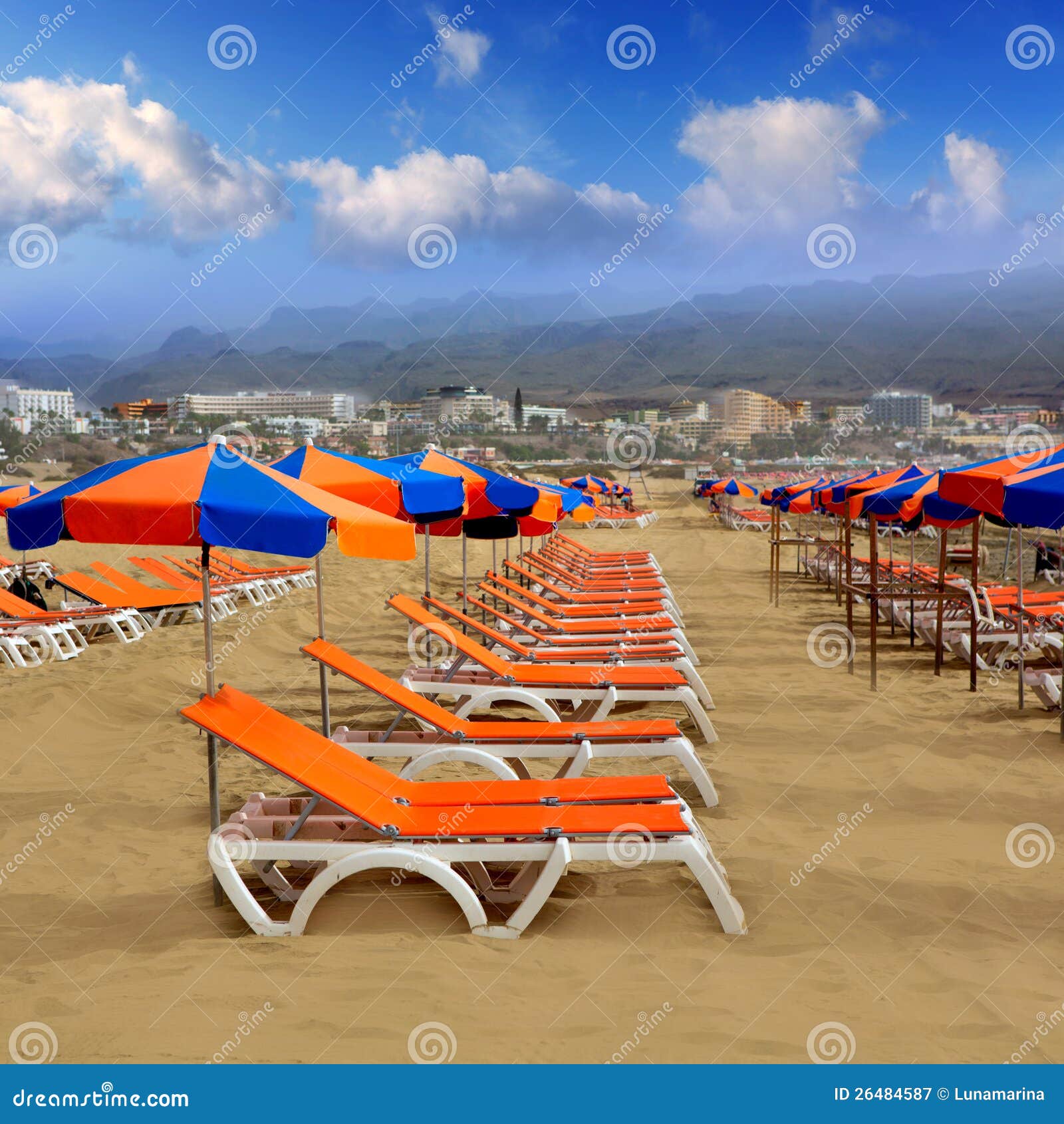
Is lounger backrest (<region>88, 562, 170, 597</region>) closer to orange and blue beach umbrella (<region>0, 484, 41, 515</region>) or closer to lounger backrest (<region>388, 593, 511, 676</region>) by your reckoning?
orange and blue beach umbrella (<region>0, 484, 41, 515</region>)

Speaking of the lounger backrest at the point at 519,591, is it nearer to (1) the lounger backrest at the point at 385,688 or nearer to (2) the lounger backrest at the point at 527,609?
(2) the lounger backrest at the point at 527,609

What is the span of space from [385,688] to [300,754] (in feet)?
3.79

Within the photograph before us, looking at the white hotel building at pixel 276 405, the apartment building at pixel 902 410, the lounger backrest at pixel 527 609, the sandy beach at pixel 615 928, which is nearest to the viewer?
the sandy beach at pixel 615 928

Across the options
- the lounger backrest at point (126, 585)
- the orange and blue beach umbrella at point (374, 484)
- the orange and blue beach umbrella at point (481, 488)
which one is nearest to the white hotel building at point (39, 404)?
the lounger backrest at point (126, 585)

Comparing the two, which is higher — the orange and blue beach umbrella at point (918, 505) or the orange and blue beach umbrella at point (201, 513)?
the orange and blue beach umbrella at point (201, 513)

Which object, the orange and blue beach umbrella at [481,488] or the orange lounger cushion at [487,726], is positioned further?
the orange and blue beach umbrella at [481,488]

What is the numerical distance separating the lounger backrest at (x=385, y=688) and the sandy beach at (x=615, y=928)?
84 centimetres

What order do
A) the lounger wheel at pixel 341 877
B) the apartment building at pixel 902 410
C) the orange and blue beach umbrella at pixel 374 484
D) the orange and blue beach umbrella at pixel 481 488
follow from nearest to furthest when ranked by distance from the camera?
1. the lounger wheel at pixel 341 877
2. the orange and blue beach umbrella at pixel 374 484
3. the orange and blue beach umbrella at pixel 481 488
4. the apartment building at pixel 902 410

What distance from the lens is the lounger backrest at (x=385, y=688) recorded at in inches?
195

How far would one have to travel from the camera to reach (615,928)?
353 centimetres

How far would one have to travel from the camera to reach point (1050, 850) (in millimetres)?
4230

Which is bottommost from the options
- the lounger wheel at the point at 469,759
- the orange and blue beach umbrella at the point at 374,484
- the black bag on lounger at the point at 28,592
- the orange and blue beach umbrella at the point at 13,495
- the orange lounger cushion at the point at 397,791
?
the black bag on lounger at the point at 28,592

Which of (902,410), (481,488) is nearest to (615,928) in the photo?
(481,488)
